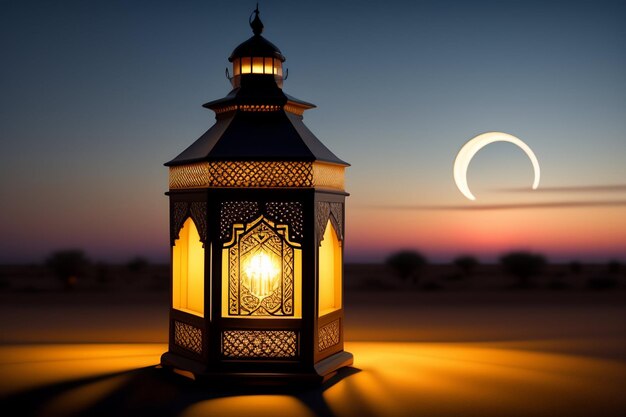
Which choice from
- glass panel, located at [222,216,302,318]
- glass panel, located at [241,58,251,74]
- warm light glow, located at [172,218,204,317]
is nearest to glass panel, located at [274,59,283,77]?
glass panel, located at [241,58,251,74]

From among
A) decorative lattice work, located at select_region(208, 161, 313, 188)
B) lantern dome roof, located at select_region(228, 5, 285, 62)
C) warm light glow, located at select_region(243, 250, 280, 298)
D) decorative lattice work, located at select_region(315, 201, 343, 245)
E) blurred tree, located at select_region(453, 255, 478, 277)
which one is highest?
lantern dome roof, located at select_region(228, 5, 285, 62)

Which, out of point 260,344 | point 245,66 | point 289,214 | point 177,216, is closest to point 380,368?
point 260,344

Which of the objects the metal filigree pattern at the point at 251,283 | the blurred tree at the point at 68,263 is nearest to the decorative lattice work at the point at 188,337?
the metal filigree pattern at the point at 251,283

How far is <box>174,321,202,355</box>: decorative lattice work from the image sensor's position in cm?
662

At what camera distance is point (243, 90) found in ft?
22.8

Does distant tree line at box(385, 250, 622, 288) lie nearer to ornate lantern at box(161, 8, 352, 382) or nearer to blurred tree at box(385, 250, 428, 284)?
blurred tree at box(385, 250, 428, 284)

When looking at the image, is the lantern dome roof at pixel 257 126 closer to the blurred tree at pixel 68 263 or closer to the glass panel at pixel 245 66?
the glass panel at pixel 245 66

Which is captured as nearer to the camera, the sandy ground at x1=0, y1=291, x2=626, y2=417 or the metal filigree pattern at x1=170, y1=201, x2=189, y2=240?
the sandy ground at x1=0, y1=291, x2=626, y2=417

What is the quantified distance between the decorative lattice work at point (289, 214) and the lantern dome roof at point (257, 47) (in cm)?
179

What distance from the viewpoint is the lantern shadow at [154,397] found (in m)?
5.55

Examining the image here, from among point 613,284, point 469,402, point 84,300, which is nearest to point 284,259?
point 469,402

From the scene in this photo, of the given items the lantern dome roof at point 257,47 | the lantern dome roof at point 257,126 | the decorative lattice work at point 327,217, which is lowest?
the decorative lattice work at point 327,217

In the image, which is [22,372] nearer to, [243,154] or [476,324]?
[243,154]

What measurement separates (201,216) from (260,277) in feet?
2.76
